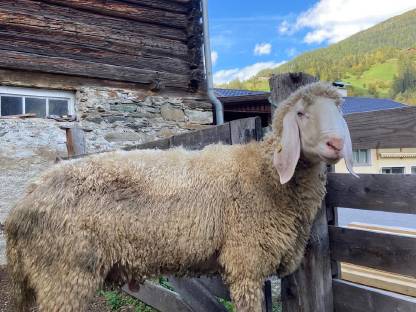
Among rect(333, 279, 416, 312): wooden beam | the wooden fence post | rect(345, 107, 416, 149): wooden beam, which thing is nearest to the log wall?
the wooden fence post

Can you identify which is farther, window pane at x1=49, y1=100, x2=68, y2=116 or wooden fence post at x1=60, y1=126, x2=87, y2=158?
window pane at x1=49, y1=100, x2=68, y2=116

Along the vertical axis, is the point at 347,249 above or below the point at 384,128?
below

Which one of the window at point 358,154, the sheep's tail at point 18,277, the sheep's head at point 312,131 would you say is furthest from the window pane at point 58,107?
the sheep's head at point 312,131

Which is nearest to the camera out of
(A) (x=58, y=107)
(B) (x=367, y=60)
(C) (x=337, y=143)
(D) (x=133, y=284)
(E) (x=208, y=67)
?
(C) (x=337, y=143)

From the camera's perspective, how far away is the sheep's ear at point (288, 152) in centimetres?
187

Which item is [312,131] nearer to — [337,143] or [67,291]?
[337,143]

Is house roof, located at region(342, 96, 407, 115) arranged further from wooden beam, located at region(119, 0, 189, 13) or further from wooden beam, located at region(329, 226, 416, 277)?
wooden beam, located at region(329, 226, 416, 277)

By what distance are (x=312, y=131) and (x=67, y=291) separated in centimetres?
134

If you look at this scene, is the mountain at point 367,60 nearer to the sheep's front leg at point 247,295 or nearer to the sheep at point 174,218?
the sheep at point 174,218

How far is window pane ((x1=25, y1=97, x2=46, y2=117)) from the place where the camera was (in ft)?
21.2

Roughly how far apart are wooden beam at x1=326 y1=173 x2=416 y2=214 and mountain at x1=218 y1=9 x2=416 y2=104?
28.2m

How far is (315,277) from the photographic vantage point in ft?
7.17

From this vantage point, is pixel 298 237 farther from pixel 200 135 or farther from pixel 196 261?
pixel 200 135

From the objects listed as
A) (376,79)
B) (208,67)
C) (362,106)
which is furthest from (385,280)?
(376,79)
